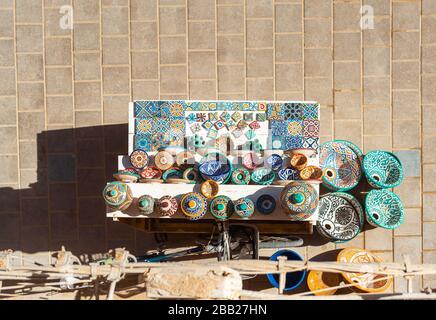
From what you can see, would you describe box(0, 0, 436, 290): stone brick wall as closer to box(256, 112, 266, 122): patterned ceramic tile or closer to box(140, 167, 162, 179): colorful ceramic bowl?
box(256, 112, 266, 122): patterned ceramic tile

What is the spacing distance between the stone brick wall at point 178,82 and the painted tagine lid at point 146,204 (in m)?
1.39

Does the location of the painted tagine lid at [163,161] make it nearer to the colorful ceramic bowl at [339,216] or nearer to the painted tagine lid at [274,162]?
the painted tagine lid at [274,162]

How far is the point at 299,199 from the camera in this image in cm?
331

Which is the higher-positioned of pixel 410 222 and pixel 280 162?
pixel 280 162

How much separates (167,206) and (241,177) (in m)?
0.70

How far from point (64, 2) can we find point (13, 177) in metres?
2.17

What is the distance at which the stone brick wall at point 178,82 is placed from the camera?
15.4 ft

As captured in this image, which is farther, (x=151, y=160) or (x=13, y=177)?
(x=13, y=177)

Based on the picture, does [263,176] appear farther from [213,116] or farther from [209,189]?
[213,116]

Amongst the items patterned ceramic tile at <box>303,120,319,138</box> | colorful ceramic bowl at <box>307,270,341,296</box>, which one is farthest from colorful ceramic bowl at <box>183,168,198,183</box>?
colorful ceramic bowl at <box>307,270,341,296</box>

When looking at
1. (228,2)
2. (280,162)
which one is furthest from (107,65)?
(280,162)

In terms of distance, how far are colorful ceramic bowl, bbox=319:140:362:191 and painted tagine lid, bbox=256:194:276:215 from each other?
103 centimetres

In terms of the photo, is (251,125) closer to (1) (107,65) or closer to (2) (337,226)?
(2) (337,226)

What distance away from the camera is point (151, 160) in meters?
3.76
